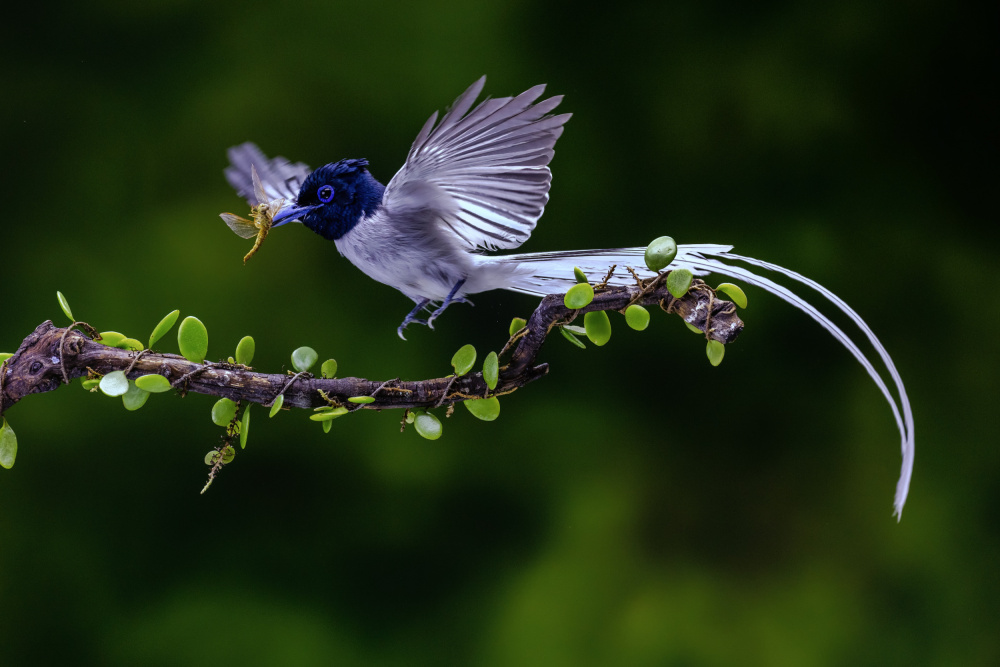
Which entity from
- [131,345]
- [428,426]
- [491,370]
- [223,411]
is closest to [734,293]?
[491,370]

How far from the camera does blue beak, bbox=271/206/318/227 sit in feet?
3.10

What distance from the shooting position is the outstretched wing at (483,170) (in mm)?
830

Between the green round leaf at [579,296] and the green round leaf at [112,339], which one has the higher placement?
the green round leaf at [579,296]

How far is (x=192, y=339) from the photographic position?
0.92 m

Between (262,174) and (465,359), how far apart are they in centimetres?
45

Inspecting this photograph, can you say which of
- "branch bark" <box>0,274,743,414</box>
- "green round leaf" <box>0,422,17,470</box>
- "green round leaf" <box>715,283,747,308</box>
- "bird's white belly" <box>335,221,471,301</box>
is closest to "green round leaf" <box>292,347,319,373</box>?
"branch bark" <box>0,274,743,414</box>

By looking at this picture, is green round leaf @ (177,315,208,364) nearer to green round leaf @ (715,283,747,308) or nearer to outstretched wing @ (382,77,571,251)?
outstretched wing @ (382,77,571,251)

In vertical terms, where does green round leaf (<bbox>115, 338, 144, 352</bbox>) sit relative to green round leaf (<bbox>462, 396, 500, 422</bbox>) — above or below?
above

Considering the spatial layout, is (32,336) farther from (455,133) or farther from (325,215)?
(455,133)

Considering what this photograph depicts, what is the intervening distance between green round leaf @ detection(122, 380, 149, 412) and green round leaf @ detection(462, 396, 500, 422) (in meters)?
0.38

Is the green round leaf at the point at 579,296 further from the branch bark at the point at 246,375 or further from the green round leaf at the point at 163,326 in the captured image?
the green round leaf at the point at 163,326

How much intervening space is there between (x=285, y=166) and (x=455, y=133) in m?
0.41

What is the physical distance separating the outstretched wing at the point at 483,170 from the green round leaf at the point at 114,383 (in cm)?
36

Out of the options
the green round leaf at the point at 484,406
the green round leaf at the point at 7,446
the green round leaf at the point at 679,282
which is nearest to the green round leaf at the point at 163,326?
the green round leaf at the point at 7,446
